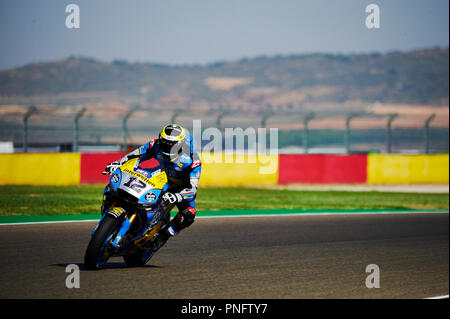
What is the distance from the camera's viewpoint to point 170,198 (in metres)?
7.35

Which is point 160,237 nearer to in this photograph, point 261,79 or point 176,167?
point 176,167

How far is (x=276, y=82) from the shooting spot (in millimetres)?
131500

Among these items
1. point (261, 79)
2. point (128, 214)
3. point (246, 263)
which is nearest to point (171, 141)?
point (128, 214)

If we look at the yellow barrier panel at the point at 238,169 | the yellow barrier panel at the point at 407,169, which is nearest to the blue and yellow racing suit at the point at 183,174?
the yellow barrier panel at the point at 238,169

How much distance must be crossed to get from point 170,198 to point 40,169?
12.9 m

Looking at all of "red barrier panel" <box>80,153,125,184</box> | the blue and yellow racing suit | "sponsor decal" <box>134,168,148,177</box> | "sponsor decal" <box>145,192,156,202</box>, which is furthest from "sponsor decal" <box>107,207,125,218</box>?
"red barrier panel" <box>80,153,125,184</box>

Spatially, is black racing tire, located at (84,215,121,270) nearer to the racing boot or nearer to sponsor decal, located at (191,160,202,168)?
the racing boot

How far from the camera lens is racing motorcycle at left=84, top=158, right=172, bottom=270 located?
276 inches

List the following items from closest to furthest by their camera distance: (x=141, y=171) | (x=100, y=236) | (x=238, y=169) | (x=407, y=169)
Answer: (x=100, y=236) < (x=141, y=171) < (x=238, y=169) < (x=407, y=169)

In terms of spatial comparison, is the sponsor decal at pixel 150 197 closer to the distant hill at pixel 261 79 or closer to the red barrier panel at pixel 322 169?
the red barrier panel at pixel 322 169

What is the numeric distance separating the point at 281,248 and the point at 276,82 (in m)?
123

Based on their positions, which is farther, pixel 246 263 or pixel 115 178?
pixel 246 263

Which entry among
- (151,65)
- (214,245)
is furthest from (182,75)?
(214,245)
